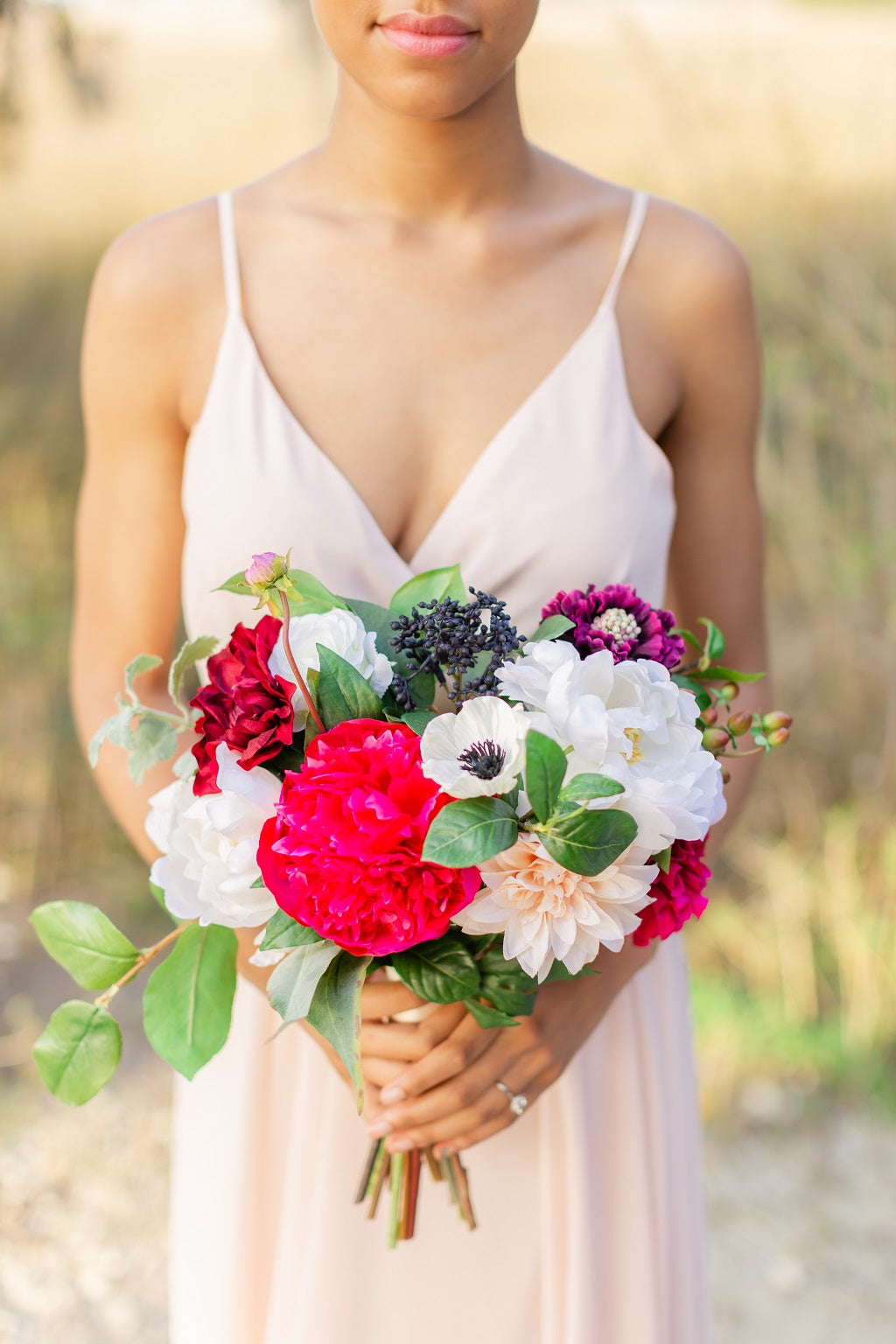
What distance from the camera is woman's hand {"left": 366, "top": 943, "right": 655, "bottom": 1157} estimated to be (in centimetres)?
127

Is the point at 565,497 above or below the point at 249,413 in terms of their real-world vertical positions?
below

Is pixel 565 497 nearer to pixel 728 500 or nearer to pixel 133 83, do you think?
pixel 728 500

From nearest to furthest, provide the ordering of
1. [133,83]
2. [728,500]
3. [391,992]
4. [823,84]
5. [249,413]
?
1. [391,992]
2. [249,413]
3. [728,500]
4. [823,84]
5. [133,83]

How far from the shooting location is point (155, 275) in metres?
1.45

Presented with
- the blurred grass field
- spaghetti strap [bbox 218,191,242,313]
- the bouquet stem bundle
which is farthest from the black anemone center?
the blurred grass field

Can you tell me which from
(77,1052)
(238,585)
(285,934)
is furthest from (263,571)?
(77,1052)

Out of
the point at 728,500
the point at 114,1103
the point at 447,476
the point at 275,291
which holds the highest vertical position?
the point at 275,291

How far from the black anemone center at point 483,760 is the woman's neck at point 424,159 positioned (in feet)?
2.64

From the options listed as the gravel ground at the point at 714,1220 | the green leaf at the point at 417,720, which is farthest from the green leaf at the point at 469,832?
the gravel ground at the point at 714,1220

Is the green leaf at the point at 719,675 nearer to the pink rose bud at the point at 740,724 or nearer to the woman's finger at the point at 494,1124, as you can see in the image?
the pink rose bud at the point at 740,724

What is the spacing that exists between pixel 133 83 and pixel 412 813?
4.07 metres

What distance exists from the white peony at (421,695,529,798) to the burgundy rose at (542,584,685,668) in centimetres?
14

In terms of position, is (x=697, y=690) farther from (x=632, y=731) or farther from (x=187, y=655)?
(x=187, y=655)

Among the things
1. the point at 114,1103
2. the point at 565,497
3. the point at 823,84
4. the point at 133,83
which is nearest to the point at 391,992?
the point at 565,497
